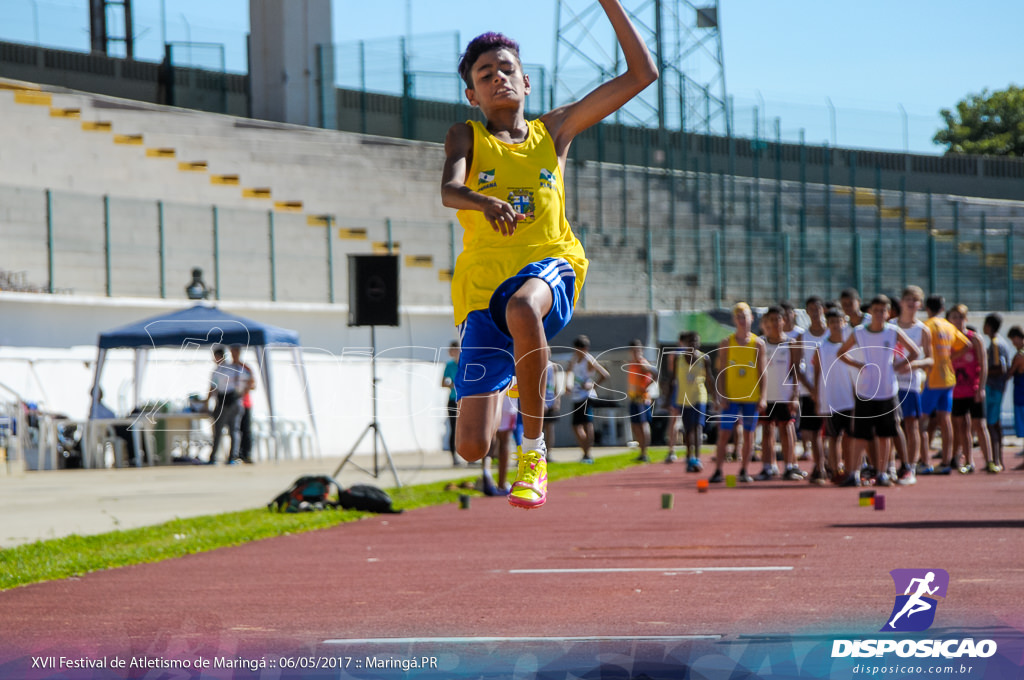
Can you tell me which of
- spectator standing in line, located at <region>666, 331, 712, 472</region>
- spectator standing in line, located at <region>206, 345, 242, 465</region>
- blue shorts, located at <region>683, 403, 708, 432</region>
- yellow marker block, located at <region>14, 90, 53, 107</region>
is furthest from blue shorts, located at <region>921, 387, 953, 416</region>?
yellow marker block, located at <region>14, 90, 53, 107</region>

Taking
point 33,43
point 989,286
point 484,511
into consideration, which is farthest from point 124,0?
point 484,511

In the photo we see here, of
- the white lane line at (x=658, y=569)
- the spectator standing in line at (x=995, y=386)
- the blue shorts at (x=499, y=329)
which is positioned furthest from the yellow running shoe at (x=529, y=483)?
the spectator standing in line at (x=995, y=386)

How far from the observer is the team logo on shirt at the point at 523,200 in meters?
4.59

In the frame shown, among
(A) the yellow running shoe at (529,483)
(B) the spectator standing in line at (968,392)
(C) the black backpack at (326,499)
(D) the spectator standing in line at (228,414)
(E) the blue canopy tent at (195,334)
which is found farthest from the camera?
(D) the spectator standing in line at (228,414)

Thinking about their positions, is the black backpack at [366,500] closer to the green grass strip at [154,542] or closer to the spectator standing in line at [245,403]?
the green grass strip at [154,542]

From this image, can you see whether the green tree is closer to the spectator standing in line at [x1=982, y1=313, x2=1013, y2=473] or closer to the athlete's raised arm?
the spectator standing in line at [x1=982, y1=313, x2=1013, y2=473]

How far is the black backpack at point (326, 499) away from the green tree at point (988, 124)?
4907 cm

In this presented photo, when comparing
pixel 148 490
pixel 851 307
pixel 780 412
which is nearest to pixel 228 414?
pixel 148 490

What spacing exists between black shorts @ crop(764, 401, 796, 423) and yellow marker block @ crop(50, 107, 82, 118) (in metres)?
20.8

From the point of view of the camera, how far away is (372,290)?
1384 cm

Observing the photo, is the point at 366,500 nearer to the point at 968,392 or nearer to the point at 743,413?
the point at 743,413

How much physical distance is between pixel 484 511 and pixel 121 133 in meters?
20.9

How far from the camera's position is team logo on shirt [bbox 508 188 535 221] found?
15.1 feet

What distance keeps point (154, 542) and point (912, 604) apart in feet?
22.0
